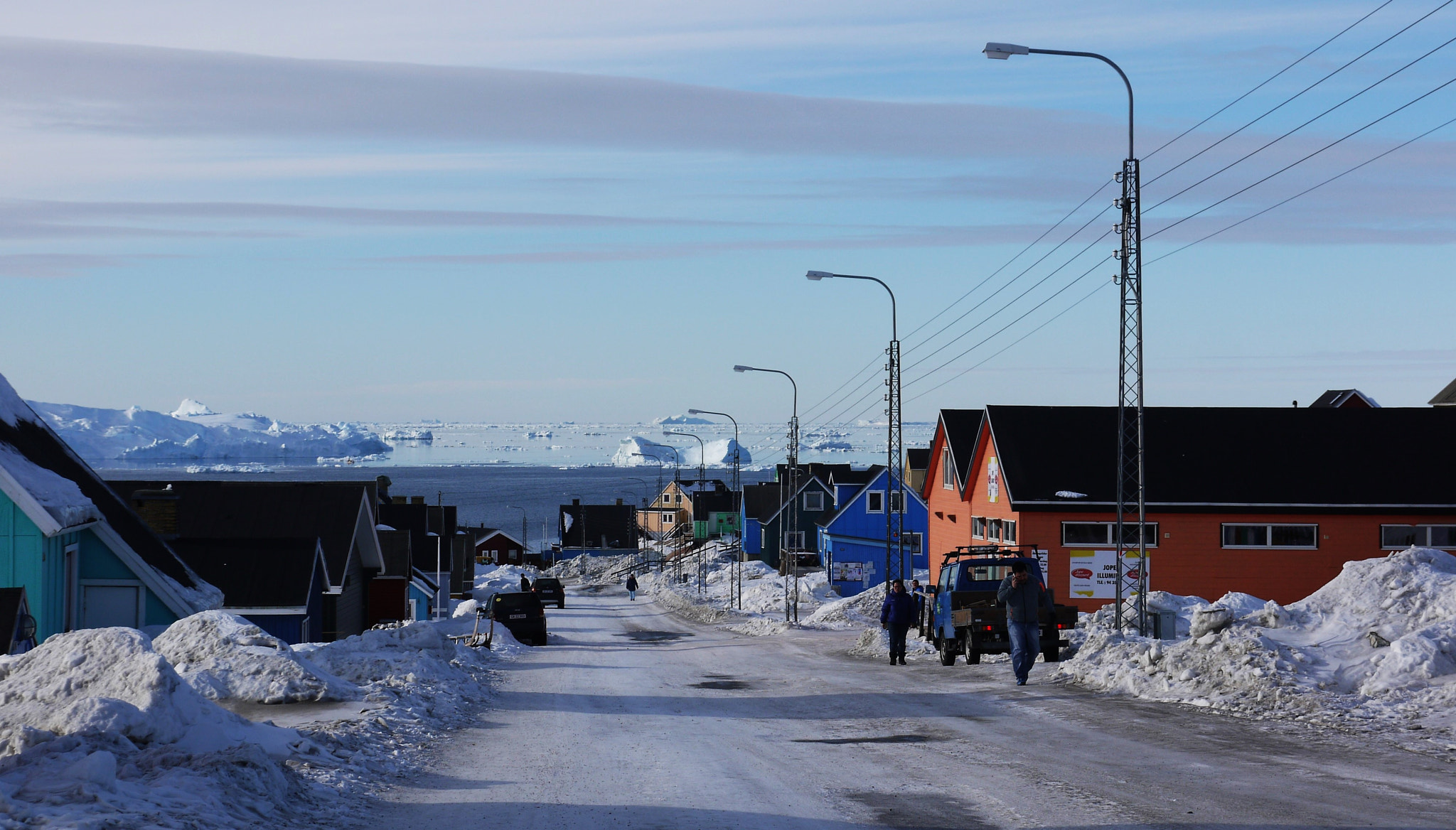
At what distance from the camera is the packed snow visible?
918 cm

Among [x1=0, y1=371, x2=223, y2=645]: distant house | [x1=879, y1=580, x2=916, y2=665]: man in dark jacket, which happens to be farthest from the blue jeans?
[x1=0, y1=371, x2=223, y2=645]: distant house

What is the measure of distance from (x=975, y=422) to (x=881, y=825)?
150 feet

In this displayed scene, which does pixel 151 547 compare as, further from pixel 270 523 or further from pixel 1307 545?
pixel 1307 545

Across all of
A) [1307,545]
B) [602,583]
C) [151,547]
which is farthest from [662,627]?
[602,583]

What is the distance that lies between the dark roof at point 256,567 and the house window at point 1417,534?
3276 centimetres

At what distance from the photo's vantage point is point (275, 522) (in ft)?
132

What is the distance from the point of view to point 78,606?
24.8 m

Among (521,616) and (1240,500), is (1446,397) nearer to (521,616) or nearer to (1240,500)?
(1240,500)

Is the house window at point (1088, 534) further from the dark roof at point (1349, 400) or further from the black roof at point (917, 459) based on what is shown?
the black roof at point (917, 459)

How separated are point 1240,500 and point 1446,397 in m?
35.7

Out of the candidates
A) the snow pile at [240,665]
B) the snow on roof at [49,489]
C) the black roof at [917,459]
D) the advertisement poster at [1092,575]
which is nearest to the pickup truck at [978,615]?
the snow pile at [240,665]

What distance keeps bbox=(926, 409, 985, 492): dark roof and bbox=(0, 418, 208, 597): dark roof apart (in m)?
31.1

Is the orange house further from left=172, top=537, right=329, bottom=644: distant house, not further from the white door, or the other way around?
the white door

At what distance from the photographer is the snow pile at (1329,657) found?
1576 centimetres
